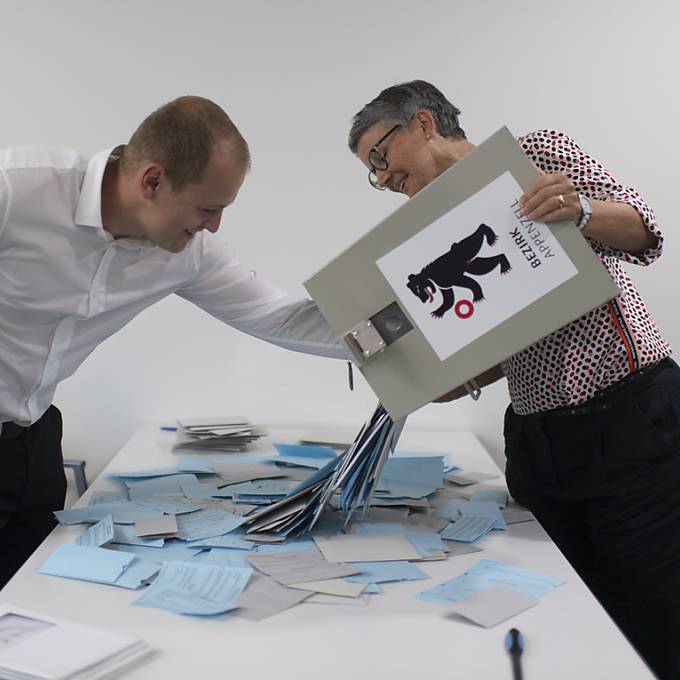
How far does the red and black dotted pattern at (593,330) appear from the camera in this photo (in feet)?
4.20

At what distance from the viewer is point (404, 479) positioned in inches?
66.1

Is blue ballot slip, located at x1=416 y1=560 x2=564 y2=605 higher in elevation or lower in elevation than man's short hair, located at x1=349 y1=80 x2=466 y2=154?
lower

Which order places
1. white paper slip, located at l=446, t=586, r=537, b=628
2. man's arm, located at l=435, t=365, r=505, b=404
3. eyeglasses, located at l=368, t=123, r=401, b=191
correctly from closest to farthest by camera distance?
white paper slip, located at l=446, t=586, r=537, b=628 < eyeglasses, located at l=368, t=123, r=401, b=191 < man's arm, located at l=435, t=365, r=505, b=404

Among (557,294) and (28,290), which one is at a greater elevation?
(28,290)

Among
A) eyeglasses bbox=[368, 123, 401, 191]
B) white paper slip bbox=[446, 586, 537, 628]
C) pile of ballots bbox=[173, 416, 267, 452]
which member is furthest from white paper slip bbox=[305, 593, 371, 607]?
pile of ballots bbox=[173, 416, 267, 452]

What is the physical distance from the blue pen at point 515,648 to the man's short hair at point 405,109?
88cm

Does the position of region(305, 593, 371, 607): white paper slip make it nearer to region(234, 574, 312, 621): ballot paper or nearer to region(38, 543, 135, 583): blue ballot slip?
region(234, 574, 312, 621): ballot paper

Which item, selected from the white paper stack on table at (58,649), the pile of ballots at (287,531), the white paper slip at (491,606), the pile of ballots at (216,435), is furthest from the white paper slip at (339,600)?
the pile of ballots at (216,435)

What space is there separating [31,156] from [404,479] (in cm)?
93

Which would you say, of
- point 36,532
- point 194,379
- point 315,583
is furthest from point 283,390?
point 315,583

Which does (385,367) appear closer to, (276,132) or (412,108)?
(412,108)

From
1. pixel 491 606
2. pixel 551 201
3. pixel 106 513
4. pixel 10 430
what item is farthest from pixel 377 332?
pixel 10 430

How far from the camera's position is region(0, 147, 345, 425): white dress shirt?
1.39 m

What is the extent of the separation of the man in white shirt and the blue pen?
2.72 ft
